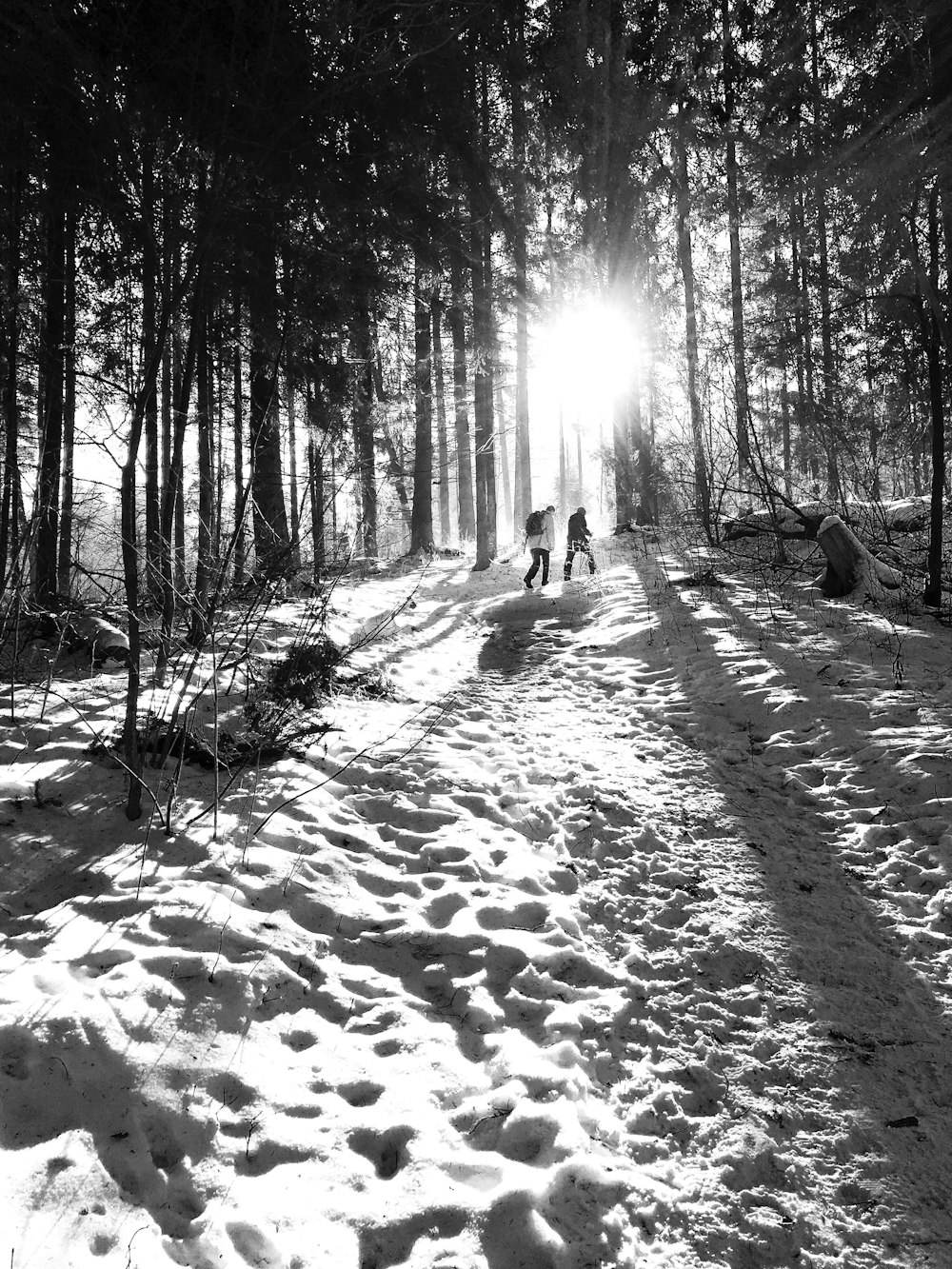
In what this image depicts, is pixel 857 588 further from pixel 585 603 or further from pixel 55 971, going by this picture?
pixel 55 971

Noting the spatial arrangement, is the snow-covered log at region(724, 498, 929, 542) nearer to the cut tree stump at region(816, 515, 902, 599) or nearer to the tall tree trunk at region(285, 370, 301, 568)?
the cut tree stump at region(816, 515, 902, 599)

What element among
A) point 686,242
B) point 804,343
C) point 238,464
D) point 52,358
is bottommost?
point 238,464

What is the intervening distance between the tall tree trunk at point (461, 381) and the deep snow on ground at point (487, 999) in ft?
A: 23.6

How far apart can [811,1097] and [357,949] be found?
6.08 feet

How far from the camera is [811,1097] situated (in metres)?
2.32

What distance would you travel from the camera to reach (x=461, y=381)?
16250mm

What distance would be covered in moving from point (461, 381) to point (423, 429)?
1973 mm

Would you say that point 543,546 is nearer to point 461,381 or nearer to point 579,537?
point 579,537

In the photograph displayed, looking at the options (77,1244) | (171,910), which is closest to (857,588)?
(171,910)

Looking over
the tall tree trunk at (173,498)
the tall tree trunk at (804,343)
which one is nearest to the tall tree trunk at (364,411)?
the tall tree trunk at (173,498)

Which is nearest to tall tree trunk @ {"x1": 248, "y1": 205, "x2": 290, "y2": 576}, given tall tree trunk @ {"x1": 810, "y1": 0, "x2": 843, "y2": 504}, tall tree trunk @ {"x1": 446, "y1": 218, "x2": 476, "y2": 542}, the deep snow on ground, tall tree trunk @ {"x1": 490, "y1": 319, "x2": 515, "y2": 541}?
the deep snow on ground

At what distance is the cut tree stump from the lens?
7977 mm

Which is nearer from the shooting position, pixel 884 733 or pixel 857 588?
pixel 884 733

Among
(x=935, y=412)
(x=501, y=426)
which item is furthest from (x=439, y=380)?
(x=935, y=412)
